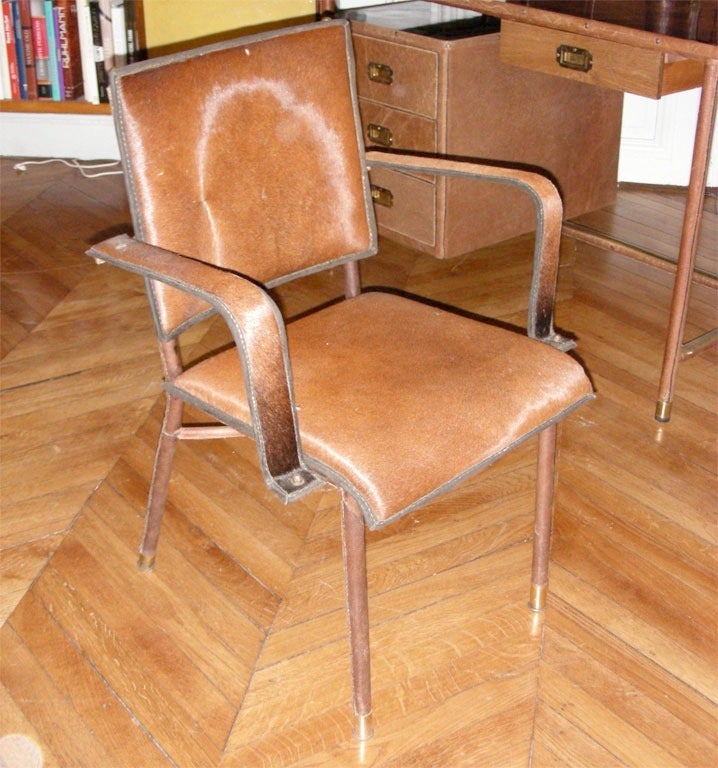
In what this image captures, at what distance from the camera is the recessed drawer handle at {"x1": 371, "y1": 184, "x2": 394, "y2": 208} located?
2.52m

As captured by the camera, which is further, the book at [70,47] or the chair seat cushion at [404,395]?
the book at [70,47]

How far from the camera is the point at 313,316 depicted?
154 cm

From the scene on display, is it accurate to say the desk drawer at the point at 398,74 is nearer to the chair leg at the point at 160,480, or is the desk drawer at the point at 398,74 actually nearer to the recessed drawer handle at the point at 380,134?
the recessed drawer handle at the point at 380,134

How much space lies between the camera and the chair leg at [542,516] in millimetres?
1456

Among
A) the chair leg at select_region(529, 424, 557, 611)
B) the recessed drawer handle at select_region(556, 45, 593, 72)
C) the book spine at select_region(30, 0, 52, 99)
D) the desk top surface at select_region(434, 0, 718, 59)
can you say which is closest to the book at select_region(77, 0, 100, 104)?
the book spine at select_region(30, 0, 52, 99)

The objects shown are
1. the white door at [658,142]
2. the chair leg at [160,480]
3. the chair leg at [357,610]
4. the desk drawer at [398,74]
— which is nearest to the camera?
the chair leg at [357,610]

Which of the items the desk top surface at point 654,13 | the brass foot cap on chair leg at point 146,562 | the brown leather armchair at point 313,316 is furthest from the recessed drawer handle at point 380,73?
the brass foot cap on chair leg at point 146,562

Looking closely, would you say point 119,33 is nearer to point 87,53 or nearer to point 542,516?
point 87,53

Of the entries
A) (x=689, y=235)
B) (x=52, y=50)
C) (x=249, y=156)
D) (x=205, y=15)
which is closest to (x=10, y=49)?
(x=52, y=50)

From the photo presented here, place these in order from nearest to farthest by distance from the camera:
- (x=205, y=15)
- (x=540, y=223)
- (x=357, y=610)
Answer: (x=357, y=610) < (x=540, y=223) < (x=205, y=15)

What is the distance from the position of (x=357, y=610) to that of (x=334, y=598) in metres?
0.35

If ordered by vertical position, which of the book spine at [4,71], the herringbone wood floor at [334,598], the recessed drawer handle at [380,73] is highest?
the recessed drawer handle at [380,73]

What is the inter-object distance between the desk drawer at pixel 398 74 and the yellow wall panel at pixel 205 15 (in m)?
0.49

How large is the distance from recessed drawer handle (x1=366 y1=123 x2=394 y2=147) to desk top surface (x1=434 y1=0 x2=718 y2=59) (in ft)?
1.18
